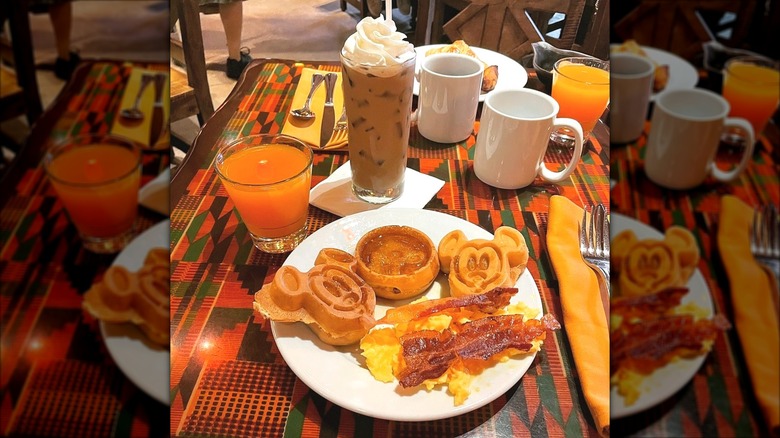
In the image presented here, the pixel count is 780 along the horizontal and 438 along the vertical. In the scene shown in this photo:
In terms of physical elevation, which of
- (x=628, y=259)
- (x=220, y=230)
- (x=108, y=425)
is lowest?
(x=220, y=230)

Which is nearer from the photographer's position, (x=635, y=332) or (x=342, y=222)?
(x=635, y=332)

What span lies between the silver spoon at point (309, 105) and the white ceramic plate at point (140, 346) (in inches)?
22.2

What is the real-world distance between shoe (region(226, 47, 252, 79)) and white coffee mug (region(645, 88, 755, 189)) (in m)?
0.53

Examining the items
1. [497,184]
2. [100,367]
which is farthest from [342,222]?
[100,367]

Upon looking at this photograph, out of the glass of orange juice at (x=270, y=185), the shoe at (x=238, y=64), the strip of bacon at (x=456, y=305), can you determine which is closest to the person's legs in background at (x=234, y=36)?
the shoe at (x=238, y=64)

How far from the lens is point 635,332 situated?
0.50 feet

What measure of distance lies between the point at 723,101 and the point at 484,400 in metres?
0.28

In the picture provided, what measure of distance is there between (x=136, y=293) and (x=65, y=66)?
8 cm

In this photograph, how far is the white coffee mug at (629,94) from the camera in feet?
0.47

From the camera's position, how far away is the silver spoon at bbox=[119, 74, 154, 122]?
0.52ft

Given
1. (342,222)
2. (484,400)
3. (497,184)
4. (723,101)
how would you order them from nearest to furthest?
(723,101) < (484,400) < (342,222) < (497,184)

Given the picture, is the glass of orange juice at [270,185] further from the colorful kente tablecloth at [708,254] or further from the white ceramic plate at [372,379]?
the colorful kente tablecloth at [708,254]

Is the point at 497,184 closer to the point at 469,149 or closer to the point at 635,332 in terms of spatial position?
the point at 469,149

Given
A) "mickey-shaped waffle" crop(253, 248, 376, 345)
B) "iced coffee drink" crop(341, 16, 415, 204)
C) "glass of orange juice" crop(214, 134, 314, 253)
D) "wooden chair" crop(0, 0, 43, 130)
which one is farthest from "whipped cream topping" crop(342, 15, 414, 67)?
"wooden chair" crop(0, 0, 43, 130)
